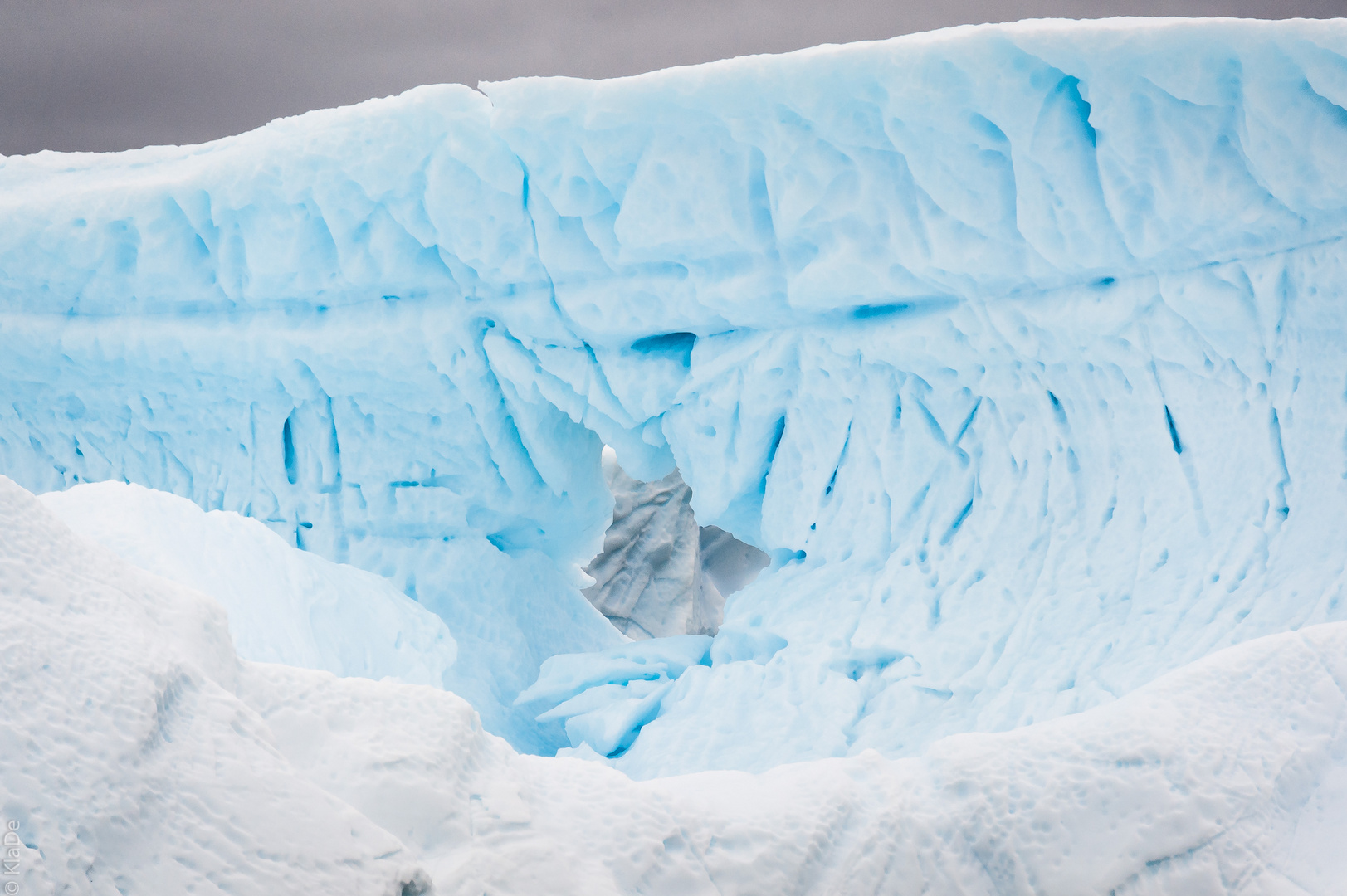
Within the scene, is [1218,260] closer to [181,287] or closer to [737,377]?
[737,377]

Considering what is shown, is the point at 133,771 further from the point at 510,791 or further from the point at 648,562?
the point at 648,562

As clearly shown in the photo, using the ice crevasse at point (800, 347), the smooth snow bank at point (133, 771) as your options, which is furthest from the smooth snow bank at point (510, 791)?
the ice crevasse at point (800, 347)

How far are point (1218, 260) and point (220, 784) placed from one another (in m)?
3.16

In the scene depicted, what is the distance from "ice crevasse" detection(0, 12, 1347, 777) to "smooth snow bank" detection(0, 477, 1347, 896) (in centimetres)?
135

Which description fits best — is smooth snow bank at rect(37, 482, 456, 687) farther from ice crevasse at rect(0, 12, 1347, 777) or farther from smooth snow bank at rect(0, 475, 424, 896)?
smooth snow bank at rect(0, 475, 424, 896)

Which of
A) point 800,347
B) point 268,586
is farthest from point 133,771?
point 800,347

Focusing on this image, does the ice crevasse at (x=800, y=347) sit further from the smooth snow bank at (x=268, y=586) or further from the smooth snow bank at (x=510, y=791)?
the smooth snow bank at (x=510, y=791)

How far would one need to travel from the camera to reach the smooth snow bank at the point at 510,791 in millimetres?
1368

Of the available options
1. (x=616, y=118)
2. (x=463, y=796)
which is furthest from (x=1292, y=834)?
(x=616, y=118)

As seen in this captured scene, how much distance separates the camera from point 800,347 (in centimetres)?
408

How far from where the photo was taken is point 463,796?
63.7 inches

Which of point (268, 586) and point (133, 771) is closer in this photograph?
point (133, 771)

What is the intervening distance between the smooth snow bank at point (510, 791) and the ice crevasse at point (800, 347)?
135 cm

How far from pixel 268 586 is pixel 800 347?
2057mm
